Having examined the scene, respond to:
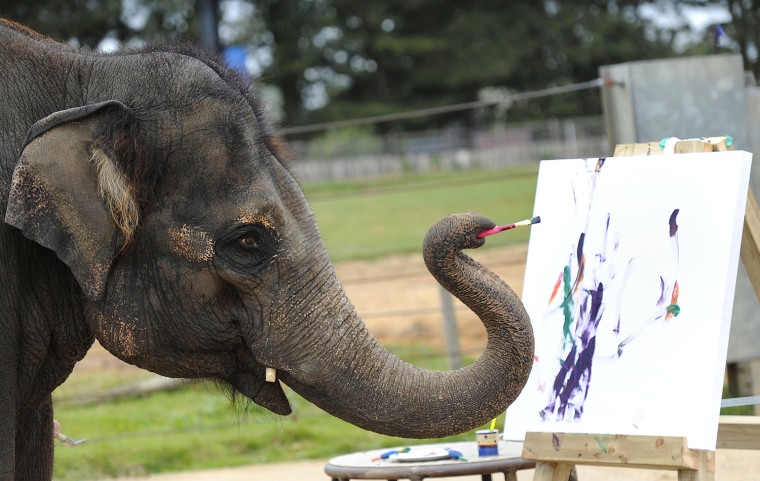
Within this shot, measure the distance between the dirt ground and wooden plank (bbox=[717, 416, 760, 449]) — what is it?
1.25 metres

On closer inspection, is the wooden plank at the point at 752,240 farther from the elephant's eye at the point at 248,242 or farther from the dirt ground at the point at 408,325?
the elephant's eye at the point at 248,242

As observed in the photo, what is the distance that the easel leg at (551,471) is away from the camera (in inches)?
157

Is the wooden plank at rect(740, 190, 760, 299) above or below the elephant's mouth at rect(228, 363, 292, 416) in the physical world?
above

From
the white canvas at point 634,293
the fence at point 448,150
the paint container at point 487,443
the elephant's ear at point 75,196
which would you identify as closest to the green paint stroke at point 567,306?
the white canvas at point 634,293

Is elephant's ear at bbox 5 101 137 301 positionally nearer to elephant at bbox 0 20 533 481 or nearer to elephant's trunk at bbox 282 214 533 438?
elephant at bbox 0 20 533 481

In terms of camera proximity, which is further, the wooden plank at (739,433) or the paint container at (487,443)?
the paint container at (487,443)

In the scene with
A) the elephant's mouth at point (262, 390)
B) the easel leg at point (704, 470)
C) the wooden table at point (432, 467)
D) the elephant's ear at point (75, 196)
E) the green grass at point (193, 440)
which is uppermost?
the elephant's ear at point (75, 196)

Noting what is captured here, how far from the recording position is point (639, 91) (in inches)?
255

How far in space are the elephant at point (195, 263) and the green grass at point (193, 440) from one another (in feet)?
11.3

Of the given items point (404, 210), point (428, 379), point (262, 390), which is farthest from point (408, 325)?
point (428, 379)

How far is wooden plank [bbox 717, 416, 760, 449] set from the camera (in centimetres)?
424

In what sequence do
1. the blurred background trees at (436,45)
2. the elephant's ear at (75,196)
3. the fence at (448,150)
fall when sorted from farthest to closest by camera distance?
the blurred background trees at (436,45) < the fence at (448,150) < the elephant's ear at (75,196)

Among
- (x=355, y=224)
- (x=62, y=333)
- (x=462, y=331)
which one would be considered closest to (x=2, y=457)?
(x=62, y=333)

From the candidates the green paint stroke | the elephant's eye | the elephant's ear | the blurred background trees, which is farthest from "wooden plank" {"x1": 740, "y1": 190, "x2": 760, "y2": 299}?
the blurred background trees
